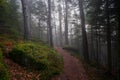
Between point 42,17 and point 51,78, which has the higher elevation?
point 42,17

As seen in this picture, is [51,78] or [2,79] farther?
[51,78]

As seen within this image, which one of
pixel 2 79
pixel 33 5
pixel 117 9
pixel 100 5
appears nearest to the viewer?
pixel 2 79

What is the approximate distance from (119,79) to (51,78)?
8887 mm

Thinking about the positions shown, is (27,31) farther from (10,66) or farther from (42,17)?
(42,17)

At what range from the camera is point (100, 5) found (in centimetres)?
1517

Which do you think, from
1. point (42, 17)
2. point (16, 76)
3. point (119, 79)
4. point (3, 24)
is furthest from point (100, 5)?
point (42, 17)

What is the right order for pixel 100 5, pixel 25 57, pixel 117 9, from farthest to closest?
1. pixel 100 5
2. pixel 117 9
3. pixel 25 57

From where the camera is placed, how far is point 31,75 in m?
6.61

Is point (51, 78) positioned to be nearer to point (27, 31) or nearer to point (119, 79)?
point (27, 31)

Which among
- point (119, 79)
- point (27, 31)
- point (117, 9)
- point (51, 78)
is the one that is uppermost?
point (117, 9)

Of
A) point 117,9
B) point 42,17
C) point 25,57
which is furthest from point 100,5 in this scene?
point 42,17

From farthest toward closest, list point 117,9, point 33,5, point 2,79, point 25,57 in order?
point 33,5
point 117,9
point 25,57
point 2,79

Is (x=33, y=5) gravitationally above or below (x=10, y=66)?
above

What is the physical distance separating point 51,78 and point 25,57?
1.71 metres
